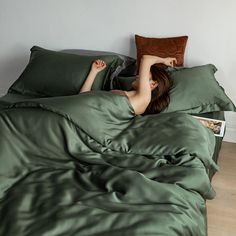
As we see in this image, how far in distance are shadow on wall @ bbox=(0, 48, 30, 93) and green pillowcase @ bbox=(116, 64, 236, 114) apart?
1.27m

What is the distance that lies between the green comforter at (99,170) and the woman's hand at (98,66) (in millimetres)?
610

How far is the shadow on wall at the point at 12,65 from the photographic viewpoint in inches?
133

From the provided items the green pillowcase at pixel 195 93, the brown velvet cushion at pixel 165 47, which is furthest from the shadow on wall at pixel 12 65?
the green pillowcase at pixel 195 93

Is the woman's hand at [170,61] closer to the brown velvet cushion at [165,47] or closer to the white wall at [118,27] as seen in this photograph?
the brown velvet cushion at [165,47]

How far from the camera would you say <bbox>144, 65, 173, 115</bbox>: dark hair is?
2.35 metres

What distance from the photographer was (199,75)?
8.30 ft

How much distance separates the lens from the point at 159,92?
7.81ft

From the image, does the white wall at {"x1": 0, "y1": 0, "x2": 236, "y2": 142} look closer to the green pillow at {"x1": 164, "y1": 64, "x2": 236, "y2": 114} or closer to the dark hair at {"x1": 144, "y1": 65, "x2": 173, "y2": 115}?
the green pillow at {"x1": 164, "y1": 64, "x2": 236, "y2": 114}

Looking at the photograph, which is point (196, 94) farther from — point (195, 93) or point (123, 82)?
point (123, 82)

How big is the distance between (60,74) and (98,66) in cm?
29

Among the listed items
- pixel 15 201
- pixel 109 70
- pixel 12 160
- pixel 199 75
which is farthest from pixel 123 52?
pixel 15 201

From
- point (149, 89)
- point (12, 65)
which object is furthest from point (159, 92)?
point (12, 65)

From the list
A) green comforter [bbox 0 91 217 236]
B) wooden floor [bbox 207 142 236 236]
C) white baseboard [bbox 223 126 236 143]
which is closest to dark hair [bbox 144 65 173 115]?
green comforter [bbox 0 91 217 236]

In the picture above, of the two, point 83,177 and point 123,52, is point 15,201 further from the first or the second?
point 123,52
